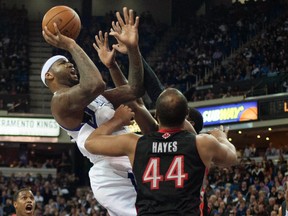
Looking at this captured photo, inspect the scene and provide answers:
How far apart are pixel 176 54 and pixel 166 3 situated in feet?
19.4

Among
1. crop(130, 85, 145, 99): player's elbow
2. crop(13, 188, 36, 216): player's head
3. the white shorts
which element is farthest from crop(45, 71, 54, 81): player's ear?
crop(13, 188, 36, 216): player's head

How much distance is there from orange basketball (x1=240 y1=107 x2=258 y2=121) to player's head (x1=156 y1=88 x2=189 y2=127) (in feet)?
69.1

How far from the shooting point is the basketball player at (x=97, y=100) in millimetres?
5449

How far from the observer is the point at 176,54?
33.9 meters

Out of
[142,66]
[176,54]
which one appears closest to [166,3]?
[176,54]

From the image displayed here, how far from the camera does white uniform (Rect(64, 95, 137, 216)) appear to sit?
564 centimetres

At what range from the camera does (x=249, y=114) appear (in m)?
25.7

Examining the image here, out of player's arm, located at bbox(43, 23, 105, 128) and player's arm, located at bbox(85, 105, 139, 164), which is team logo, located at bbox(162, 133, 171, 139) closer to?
player's arm, located at bbox(85, 105, 139, 164)

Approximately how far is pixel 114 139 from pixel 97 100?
3.56ft

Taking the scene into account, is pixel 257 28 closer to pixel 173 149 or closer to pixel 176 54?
pixel 176 54

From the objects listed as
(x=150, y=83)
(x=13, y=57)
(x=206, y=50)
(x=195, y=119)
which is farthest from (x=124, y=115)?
(x=13, y=57)

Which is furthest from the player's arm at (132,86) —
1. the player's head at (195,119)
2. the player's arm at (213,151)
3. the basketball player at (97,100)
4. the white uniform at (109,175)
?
the player's arm at (213,151)

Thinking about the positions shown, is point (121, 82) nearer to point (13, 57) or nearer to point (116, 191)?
point (116, 191)

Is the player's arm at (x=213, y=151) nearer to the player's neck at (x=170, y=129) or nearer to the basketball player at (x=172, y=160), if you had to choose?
the basketball player at (x=172, y=160)
